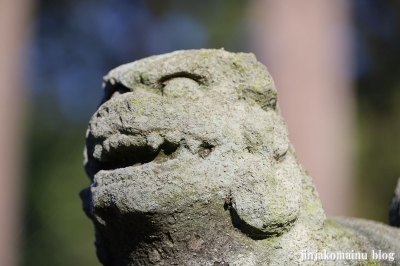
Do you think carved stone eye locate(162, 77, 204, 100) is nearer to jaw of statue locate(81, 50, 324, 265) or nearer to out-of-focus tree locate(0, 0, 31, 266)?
jaw of statue locate(81, 50, 324, 265)

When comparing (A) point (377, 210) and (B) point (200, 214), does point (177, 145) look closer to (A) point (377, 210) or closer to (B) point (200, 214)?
(B) point (200, 214)

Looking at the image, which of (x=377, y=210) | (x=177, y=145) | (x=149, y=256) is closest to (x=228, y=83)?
(x=177, y=145)

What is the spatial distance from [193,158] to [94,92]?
5.41m

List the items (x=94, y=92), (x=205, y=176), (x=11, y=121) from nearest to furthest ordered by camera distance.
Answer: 1. (x=205, y=176)
2. (x=11, y=121)
3. (x=94, y=92)

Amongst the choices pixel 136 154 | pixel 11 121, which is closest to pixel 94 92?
pixel 11 121

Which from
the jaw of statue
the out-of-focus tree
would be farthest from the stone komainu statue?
the out-of-focus tree

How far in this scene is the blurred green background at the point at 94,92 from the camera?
16.3 feet

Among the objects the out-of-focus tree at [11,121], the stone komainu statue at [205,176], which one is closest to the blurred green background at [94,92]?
the out-of-focus tree at [11,121]

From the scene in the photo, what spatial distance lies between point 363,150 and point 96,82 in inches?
128

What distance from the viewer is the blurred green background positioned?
4969mm

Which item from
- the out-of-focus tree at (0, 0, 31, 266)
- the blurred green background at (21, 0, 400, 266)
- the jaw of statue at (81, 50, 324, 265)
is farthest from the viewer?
the blurred green background at (21, 0, 400, 266)

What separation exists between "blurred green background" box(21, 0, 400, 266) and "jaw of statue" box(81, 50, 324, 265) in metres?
3.89

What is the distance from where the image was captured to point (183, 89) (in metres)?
0.91

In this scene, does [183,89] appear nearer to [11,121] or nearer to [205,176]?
[205,176]
